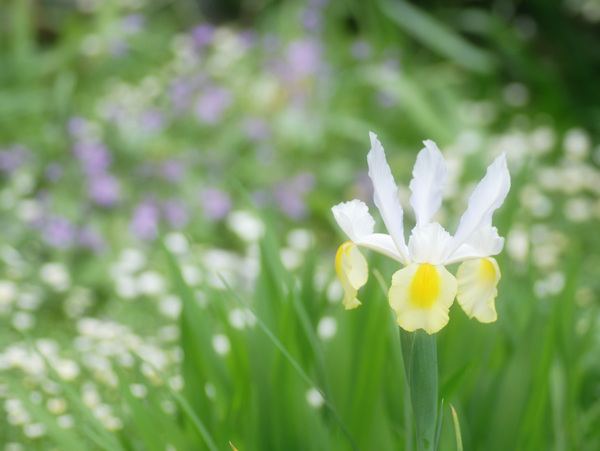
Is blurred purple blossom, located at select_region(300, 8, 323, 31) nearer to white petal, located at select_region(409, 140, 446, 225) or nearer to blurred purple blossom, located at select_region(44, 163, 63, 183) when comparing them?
blurred purple blossom, located at select_region(44, 163, 63, 183)

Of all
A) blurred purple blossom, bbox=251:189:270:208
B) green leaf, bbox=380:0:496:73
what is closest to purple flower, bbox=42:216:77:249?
blurred purple blossom, bbox=251:189:270:208

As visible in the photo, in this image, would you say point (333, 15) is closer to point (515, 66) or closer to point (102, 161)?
point (515, 66)

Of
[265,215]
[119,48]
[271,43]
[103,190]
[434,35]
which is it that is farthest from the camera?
[434,35]

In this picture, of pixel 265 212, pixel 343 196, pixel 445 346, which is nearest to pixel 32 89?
pixel 343 196

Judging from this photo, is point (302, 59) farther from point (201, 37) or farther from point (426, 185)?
point (426, 185)

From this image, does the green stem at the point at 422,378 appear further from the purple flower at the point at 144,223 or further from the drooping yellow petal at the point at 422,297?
the purple flower at the point at 144,223

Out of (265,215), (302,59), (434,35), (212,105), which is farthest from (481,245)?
(434,35)

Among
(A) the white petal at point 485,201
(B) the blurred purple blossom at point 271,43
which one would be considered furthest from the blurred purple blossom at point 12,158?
(A) the white petal at point 485,201
